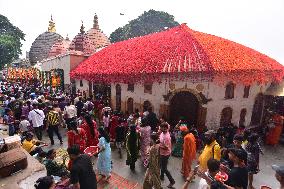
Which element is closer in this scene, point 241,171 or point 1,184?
point 241,171

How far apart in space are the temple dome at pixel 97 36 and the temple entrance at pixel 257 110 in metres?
17.7

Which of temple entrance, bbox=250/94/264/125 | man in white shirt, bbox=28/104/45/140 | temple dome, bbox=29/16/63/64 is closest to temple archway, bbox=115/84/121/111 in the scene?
man in white shirt, bbox=28/104/45/140

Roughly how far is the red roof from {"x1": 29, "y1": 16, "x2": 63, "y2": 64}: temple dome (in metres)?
27.1

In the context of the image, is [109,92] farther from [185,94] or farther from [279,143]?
[279,143]

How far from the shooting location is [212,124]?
1136cm

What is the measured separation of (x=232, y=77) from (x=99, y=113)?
26.4 ft

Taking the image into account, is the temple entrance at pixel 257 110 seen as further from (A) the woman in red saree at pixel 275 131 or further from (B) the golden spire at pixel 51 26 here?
(B) the golden spire at pixel 51 26

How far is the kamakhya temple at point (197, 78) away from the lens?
10.5 m

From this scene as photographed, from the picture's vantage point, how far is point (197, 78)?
1079 cm

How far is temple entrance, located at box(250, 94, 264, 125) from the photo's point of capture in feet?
41.2

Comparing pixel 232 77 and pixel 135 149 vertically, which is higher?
pixel 232 77

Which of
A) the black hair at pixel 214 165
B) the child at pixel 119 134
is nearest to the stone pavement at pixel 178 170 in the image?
the child at pixel 119 134

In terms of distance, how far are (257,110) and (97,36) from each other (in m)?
19.8

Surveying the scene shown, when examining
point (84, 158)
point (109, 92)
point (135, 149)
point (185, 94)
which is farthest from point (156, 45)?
point (84, 158)
